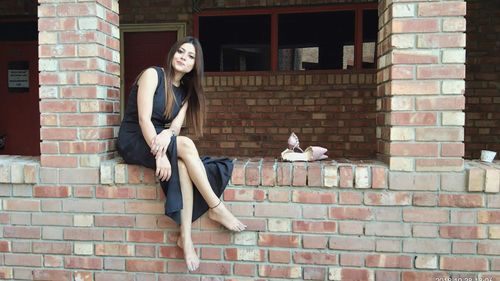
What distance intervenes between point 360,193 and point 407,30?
91cm

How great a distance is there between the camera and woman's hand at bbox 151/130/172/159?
2.34m

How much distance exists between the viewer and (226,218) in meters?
2.43

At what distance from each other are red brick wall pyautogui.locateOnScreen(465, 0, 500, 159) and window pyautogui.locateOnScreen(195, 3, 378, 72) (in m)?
1.02

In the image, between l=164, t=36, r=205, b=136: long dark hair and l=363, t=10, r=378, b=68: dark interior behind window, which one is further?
l=363, t=10, r=378, b=68: dark interior behind window

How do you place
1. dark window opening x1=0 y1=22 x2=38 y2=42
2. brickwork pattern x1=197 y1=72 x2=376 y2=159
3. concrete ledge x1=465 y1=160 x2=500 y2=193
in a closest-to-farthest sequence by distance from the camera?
concrete ledge x1=465 y1=160 x2=500 y2=193
brickwork pattern x1=197 y1=72 x2=376 y2=159
dark window opening x1=0 y1=22 x2=38 y2=42

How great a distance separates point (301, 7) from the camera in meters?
4.82

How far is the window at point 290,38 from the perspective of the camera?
4.79m

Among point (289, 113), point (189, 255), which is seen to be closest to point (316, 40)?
point (289, 113)

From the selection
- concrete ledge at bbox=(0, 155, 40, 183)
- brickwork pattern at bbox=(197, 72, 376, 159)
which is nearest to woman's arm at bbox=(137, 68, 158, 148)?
concrete ledge at bbox=(0, 155, 40, 183)

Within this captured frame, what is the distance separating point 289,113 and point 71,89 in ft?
8.94

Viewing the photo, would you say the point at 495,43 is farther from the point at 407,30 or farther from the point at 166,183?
the point at 166,183

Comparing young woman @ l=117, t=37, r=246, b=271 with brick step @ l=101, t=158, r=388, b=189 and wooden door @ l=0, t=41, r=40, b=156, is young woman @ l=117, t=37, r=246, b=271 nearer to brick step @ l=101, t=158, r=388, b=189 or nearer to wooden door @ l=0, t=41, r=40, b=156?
brick step @ l=101, t=158, r=388, b=189

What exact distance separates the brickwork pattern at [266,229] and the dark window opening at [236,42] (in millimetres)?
2502

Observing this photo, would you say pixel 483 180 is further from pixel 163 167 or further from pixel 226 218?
pixel 163 167
